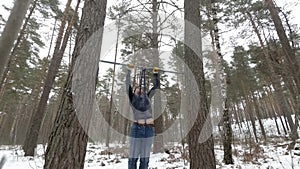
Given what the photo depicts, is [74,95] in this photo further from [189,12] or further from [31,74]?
[31,74]

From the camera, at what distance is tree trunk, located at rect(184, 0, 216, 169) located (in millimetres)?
3551

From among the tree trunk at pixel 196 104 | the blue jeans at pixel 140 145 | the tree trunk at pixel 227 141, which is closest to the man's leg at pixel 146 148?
the blue jeans at pixel 140 145

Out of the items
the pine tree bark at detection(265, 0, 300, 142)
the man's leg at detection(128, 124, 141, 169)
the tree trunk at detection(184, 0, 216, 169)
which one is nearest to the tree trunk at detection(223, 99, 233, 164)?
the pine tree bark at detection(265, 0, 300, 142)

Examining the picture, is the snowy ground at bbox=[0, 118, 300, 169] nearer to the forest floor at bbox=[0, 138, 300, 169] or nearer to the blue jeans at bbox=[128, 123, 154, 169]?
the forest floor at bbox=[0, 138, 300, 169]

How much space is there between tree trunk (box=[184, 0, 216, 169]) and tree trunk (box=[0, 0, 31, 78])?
3264 millimetres

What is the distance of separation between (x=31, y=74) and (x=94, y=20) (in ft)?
58.8

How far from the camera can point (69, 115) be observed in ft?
8.75

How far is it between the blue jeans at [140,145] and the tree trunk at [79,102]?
1.14 meters

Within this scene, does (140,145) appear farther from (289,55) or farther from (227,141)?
(289,55)

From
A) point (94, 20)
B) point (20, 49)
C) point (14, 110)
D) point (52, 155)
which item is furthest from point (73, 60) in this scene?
point (14, 110)

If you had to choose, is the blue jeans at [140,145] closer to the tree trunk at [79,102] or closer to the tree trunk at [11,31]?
the tree trunk at [79,102]

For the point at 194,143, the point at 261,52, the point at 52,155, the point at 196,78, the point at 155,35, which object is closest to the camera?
the point at 52,155

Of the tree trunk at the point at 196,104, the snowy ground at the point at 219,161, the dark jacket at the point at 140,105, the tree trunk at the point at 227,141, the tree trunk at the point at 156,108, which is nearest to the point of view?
the tree trunk at the point at 196,104

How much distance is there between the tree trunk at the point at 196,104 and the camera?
3.55m
